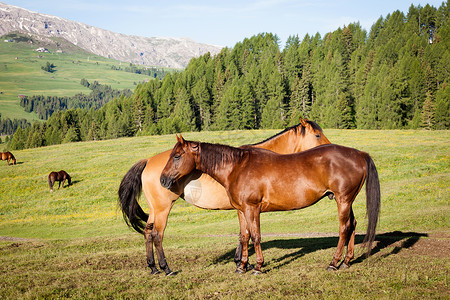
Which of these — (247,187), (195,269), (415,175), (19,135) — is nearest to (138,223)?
(195,269)

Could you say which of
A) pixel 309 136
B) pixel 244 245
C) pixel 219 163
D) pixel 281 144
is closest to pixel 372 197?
pixel 309 136

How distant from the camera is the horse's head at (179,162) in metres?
7.96

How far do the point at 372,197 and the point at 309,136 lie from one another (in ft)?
8.92

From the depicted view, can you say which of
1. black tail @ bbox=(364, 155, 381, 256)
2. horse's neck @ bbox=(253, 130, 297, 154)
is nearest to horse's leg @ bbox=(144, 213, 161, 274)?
horse's neck @ bbox=(253, 130, 297, 154)

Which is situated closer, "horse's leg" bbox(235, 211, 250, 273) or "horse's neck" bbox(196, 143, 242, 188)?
"horse's leg" bbox(235, 211, 250, 273)

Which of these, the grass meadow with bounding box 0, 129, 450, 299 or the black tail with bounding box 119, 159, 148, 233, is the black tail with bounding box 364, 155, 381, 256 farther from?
the black tail with bounding box 119, 159, 148, 233

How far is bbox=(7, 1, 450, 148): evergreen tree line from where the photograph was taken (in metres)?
87.2

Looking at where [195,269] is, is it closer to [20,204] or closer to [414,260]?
[414,260]

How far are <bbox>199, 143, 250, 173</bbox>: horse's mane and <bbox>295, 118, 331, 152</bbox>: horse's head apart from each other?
238 centimetres

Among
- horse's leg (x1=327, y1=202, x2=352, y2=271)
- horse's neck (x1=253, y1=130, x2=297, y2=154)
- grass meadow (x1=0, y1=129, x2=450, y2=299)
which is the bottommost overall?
grass meadow (x1=0, y1=129, x2=450, y2=299)

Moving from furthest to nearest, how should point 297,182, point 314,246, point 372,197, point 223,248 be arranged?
point 223,248 → point 314,246 → point 372,197 → point 297,182

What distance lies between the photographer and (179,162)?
26.4 ft

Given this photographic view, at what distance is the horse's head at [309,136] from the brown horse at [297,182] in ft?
6.29

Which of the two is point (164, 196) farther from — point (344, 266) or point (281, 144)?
point (344, 266)
